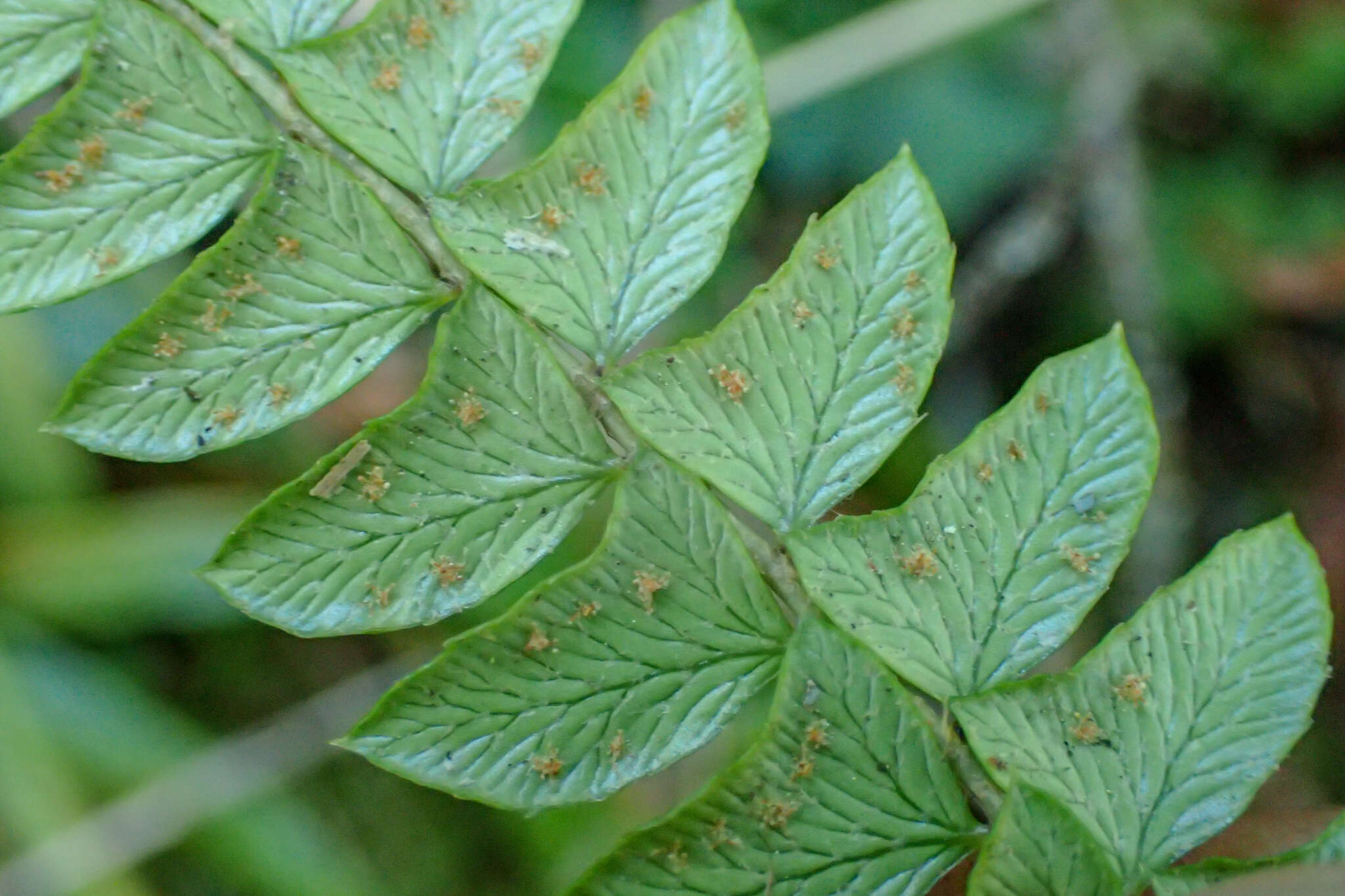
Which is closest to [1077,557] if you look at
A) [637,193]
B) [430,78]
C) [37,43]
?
[637,193]

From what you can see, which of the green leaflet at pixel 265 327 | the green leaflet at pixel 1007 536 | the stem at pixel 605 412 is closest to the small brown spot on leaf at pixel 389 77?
the green leaflet at pixel 265 327

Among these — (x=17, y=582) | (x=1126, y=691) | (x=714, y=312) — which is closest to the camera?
(x=1126, y=691)

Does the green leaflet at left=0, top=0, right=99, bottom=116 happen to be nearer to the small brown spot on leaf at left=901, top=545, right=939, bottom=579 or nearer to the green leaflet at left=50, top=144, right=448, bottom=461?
the green leaflet at left=50, top=144, right=448, bottom=461

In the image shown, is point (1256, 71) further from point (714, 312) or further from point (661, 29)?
point (661, 29)

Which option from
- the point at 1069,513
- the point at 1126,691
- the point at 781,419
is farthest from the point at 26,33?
the point at 1126,691

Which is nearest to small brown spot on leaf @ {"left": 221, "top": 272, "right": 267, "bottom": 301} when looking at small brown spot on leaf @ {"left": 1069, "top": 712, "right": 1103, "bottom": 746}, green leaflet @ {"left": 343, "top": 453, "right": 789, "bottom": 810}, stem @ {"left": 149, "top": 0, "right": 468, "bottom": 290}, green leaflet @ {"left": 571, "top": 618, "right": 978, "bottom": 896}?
stem @ {"left": 149, "top": 0, "right": 468, "bottom": 290}

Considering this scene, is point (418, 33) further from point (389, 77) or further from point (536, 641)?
point (536, 641)

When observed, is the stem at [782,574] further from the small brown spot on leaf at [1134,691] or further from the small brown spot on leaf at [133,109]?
the small brown spot on leaf at [133,109]
